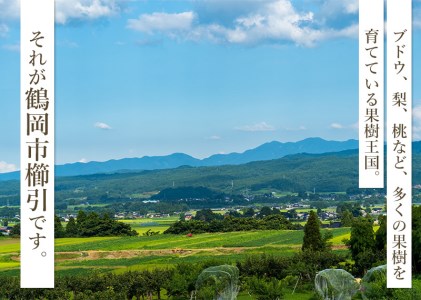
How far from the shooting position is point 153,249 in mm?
40688

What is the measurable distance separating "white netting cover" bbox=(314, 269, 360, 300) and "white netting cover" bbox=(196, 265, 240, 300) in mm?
2538

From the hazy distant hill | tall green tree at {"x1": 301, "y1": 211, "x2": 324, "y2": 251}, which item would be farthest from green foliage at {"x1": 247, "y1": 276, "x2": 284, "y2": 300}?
the hazy distant hill

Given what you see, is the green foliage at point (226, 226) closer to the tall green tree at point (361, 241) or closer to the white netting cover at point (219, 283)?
the tall green tree at point (361, 241)

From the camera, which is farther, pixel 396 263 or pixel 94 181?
pixel 94 181

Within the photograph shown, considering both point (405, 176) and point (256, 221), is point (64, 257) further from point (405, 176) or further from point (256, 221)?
point (405, 176)

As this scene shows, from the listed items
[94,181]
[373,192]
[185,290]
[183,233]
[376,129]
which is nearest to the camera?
[376,129]

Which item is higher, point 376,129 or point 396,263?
point 376,129

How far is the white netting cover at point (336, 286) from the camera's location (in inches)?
814

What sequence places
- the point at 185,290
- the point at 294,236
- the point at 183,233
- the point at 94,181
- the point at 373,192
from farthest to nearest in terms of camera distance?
the point at 94,181 < the point at 373,192 < the point at 183,233 < the point at 294,236 < the point at 185,290

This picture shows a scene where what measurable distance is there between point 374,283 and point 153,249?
22.6m

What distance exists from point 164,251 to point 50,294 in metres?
20.2

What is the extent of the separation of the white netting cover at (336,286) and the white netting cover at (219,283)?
8.33 feet

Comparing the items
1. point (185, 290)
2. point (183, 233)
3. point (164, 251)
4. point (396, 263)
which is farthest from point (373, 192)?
point (396, 263)

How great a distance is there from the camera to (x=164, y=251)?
39.9 metres
